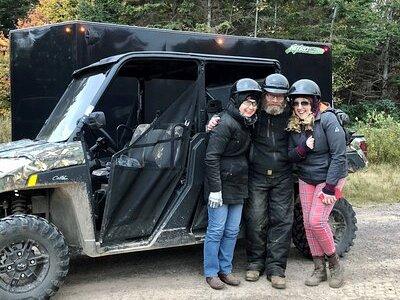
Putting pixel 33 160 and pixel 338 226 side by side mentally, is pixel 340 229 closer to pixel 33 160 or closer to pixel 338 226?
pixel 338 226

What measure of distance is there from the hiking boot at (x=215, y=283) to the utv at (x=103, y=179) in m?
0.38

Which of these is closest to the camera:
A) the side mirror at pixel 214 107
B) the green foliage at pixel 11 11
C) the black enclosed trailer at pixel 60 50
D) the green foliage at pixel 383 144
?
the side mirror at pixel 214 107

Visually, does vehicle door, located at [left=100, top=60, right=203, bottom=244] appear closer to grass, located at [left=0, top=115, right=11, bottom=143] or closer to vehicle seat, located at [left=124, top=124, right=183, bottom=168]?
vehicle seat, located at [left=124, top=124, right=183, bottom=168]

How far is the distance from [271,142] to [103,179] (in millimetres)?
1630

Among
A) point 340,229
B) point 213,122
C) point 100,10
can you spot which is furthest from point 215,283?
point 100,10

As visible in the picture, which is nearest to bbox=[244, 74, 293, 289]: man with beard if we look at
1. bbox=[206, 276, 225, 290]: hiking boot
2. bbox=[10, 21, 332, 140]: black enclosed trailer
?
bbox=[206, 276, 225, 290]: hiking boot

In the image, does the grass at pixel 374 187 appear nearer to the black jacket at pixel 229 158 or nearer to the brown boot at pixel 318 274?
the brown boot at pixel 318 274

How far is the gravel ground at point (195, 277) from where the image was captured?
4.83 meters

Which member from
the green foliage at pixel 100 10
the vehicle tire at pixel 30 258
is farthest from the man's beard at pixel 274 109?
the green foliage at pixel 100 10

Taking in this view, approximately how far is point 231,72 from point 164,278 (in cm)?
220

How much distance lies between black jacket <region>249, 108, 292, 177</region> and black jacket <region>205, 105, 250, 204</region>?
0.16 m

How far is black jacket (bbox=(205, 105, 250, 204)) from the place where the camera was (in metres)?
4.84

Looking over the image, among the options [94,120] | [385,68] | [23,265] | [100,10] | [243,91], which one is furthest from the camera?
[385,68]

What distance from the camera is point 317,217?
5.05 meters
